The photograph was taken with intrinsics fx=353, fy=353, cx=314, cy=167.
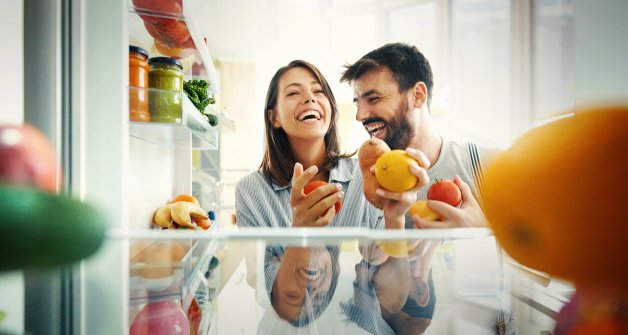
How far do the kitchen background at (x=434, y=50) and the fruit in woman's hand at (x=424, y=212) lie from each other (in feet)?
1.82

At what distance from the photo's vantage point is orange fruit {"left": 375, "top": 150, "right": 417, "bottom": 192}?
1.91 ft

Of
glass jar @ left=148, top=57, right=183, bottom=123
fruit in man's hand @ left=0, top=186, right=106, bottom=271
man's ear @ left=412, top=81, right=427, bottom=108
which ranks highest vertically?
man's ear @ left=412, top=81, right=427, bottom=108

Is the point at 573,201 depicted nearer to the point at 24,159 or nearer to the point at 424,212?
the point at 24,159

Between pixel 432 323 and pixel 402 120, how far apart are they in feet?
3.40

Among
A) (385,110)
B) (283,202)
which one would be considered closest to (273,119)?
(283,202)

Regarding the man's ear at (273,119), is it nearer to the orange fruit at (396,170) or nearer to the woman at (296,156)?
the woman at (296,156)

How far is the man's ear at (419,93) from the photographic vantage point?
1247 mm

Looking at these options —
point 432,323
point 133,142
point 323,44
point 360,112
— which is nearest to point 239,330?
point 432,323

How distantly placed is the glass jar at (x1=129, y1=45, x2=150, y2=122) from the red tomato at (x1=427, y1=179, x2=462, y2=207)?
0.66m

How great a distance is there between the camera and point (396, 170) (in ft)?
1.93

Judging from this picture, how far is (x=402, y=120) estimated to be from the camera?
122 cm

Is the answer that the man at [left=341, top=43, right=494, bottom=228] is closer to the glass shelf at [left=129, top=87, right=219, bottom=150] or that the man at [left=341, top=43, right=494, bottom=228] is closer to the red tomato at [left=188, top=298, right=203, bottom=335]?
the glass shelf at [left=129, top=87, right=219, bottom=150]

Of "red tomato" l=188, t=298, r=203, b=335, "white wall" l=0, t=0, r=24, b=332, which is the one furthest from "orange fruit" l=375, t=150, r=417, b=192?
"white wall" l=0, t=0, r=24, b=332

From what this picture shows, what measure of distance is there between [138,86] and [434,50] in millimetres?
1027
